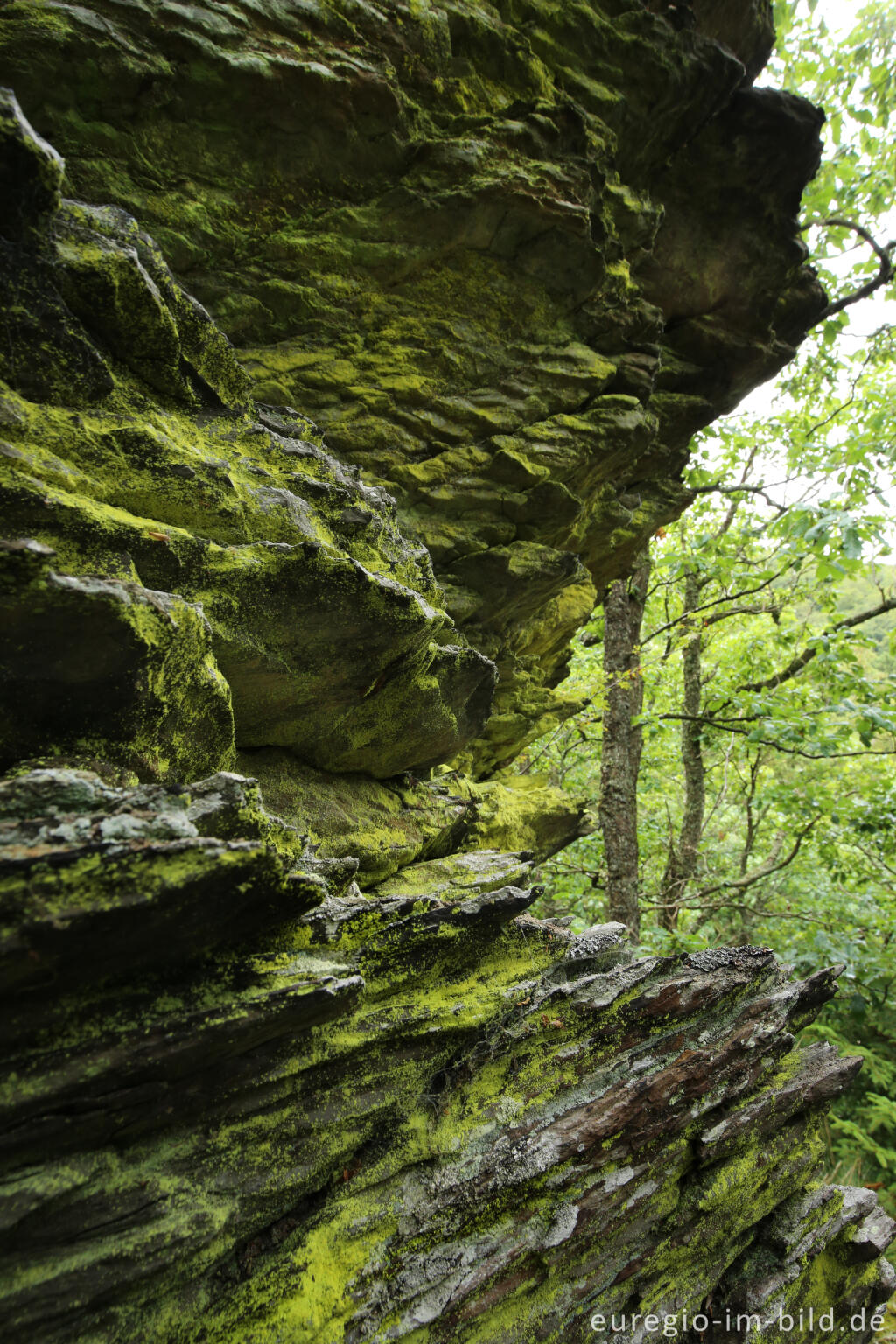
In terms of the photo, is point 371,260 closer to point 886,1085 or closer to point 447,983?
point 447,983

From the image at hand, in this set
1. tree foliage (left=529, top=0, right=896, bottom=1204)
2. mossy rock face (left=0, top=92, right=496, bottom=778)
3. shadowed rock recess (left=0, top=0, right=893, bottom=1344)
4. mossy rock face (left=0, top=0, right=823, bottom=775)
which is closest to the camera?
shadowed rock recess (left=0, top=0, right=893, bottom=1344)

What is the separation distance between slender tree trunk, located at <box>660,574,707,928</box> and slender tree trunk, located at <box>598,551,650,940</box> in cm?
188

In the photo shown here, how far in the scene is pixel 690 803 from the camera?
15.9 meters

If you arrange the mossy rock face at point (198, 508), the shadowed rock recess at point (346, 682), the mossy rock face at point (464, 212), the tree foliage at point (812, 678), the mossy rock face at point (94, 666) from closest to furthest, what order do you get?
the shadowed rock recess at point (346, 682) < the mossy rock face at point (94, 666) < the mossy rock face at point (198, 508) < the mossy rock face at point (464, 212) < the tree foliage at point (812, 678)

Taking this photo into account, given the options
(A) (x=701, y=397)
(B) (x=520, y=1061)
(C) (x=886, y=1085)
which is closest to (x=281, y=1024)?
(B) (x=520, y=1061)

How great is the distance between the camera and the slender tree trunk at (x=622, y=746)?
11797mm

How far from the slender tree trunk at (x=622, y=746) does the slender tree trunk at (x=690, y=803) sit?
74.0 inches

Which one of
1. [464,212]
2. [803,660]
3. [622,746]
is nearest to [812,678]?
[803,660]

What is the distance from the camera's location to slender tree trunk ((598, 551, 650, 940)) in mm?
11797

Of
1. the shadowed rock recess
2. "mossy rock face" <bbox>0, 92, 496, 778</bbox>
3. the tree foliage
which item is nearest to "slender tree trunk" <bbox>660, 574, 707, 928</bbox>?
the tree foliage

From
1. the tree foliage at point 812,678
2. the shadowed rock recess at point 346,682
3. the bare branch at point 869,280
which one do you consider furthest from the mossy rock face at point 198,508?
the bare branch at point 869,280

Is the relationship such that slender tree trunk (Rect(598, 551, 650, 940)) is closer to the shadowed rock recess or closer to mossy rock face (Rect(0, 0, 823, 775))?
the shadowed rock recess

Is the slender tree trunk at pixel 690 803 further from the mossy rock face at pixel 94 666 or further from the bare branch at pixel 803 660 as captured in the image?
the mossy rock face at pixel 94 666

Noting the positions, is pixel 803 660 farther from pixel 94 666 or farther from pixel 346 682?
pixel 94 666
